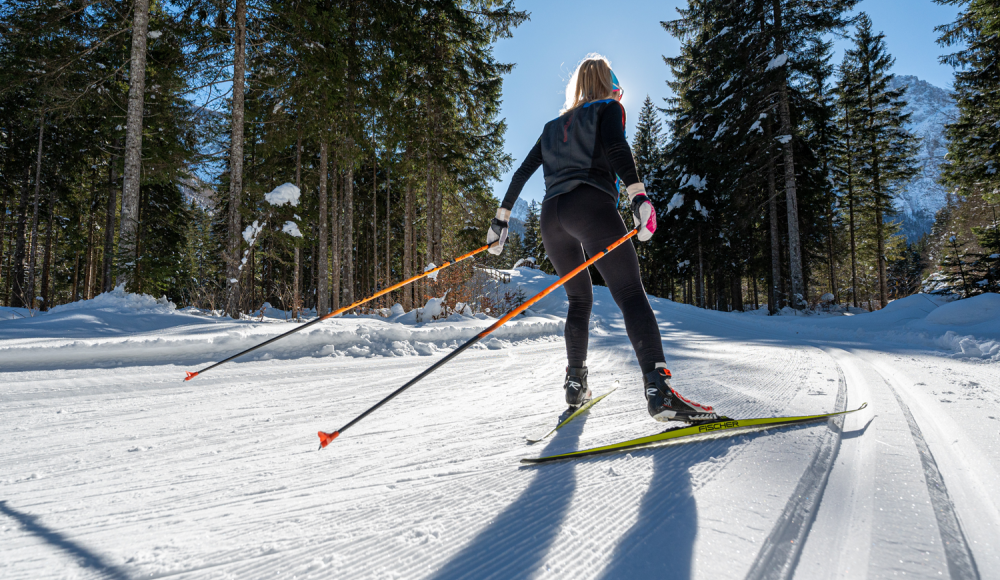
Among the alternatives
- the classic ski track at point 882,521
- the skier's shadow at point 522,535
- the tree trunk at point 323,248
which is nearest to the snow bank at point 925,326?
the classic ski track at point 882,521

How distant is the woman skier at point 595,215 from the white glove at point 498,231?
275 mm

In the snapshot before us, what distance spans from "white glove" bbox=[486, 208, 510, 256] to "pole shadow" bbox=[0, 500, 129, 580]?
1.93 meters

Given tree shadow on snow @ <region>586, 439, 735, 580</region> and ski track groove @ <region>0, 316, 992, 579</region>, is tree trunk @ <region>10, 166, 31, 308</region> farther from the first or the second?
tree shadow on snow @ <region>586, 439, 735, 580</region>

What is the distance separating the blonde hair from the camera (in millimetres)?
2141

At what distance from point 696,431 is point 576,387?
615 mm

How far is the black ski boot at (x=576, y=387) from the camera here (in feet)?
6.73

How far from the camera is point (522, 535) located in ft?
3.13

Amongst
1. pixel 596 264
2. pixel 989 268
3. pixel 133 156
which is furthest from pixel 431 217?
pixel 989 268

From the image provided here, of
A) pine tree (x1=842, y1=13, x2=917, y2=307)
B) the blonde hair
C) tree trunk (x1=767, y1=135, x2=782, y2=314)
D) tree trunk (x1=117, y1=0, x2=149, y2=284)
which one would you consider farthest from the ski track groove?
pine tree (x1=842, y1=13, x2=917, y2=307)

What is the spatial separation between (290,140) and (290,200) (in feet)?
5.65

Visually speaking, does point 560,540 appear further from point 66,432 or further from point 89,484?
point 66,432

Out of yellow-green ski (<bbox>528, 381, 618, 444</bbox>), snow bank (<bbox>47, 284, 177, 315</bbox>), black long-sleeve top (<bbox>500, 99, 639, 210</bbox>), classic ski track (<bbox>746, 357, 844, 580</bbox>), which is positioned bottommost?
yellow-green ski (<bbox>528, 381, 618, 444</bbox>)

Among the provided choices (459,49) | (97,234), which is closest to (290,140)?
(459,49)

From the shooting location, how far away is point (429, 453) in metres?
1.49
